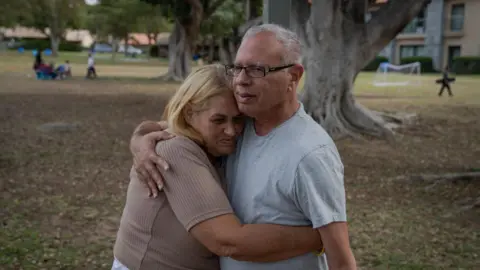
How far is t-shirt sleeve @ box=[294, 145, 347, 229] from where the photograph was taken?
1.87 m

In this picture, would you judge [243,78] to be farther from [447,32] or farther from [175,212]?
[447,32]

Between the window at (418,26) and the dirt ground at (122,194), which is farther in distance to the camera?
the window at (418,26)

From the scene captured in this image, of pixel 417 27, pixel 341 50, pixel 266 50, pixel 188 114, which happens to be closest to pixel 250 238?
pixel 188 114

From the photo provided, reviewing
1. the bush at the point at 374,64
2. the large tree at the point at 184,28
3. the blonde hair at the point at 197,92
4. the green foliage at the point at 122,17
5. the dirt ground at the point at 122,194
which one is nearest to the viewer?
the blonde hair at the point at 197,92

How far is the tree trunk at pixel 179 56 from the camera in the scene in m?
31.3

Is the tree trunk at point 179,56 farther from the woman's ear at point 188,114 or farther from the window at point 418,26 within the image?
the window at point 418,26

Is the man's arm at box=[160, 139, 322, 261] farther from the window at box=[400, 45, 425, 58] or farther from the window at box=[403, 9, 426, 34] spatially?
the window at box=[403, 9, 426, 34]

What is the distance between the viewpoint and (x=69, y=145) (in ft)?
36.1

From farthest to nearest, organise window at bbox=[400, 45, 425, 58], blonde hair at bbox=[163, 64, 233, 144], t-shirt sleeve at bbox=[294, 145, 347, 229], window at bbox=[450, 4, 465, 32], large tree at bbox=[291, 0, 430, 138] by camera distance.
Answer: window at bbox=[400, 45, 425, 58], window at bbox=[450, 4, 465, 32], large tree at bbox=[291, 0, 430, 138], blonde hair at bbox=[163, 64, 233, 144], t-shirt sleeve at bbox=[294, 145, 347, 229]

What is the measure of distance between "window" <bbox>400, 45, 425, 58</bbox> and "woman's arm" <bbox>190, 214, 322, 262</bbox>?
5554 centimetres

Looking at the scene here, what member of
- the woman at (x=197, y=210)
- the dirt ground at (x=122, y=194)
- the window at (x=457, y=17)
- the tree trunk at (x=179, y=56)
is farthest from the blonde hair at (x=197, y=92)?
the window at (x=457, y=17)

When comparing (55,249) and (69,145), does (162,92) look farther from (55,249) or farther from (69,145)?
(55,249)

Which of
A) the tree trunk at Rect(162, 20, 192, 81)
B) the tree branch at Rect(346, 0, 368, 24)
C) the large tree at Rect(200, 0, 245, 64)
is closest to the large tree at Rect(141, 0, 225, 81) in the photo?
the tree trunk at Rect(162, 20, 192, 81)

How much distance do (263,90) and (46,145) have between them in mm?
9700
